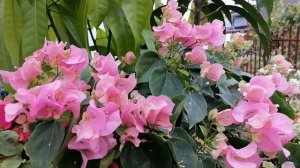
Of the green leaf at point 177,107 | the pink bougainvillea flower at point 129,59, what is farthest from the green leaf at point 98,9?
the green leaf at point 177,107

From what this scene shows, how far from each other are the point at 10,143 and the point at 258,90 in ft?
1.50

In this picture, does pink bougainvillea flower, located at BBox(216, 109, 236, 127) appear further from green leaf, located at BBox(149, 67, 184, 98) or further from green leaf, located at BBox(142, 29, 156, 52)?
green leaf, located at BBox(142, 29, 156, 52)

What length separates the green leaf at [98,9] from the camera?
3.60 ft

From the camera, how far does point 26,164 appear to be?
0.77m

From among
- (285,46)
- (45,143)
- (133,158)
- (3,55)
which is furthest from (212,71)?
(285,46)

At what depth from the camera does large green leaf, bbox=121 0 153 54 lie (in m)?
1.05

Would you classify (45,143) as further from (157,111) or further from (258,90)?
(258,90)

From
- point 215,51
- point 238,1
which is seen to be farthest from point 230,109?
point 238,1

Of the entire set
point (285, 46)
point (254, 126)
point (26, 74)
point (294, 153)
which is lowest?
point (285, 46)

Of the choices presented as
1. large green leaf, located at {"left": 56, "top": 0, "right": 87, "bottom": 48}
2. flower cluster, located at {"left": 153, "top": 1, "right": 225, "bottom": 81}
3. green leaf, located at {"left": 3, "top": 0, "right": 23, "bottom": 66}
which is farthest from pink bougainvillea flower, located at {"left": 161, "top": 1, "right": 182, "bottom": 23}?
green leaf, located at {"left": 3, "top": 0, "right": 23, "bottom": 66}

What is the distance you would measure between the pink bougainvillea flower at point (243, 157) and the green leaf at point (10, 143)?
1.23 ft

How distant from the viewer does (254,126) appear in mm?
733

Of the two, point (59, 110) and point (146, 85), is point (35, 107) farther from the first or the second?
point (146, 85)

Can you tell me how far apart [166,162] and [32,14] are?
23.2 inches
